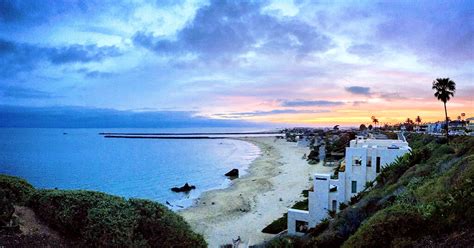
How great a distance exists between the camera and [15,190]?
32.5 ft

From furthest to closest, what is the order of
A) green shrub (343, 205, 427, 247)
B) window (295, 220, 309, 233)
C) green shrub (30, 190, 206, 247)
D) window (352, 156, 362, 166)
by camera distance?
window (352, 156, 362, 166)
window (295, 220, 309, 233)
green shrub (343, 205, 427, 247)
green shrub (30, 190, 206, 247)

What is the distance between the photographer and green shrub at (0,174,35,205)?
31.7 ft

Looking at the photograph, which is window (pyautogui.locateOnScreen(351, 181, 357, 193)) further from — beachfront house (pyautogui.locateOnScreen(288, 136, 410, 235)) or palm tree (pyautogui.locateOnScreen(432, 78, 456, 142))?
palm tree (pyautogui.locateOnScreen(432, 78, 456, 142))

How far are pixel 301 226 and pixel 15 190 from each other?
50.8ft

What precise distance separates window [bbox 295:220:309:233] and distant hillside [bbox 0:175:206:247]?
37.6ft

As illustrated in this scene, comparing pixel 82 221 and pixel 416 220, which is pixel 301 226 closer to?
pixel 416 220

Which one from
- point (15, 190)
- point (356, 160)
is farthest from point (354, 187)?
point (15, 190)

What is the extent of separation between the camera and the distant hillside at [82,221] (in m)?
8.61

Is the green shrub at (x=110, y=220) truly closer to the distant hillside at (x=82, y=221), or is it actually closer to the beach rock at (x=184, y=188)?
the distant hillside at (x=82, y=221)

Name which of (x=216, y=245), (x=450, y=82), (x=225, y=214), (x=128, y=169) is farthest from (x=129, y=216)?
(x=128, y=169)

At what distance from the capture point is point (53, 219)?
930 cm

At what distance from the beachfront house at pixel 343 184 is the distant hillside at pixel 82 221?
11.6 meters

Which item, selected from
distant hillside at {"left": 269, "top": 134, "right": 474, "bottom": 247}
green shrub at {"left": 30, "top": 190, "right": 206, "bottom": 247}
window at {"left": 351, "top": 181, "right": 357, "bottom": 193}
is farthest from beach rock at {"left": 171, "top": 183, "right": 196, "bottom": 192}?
green shrub at {"left": 30, "top": 190, "right": 206, "bottom": 247}

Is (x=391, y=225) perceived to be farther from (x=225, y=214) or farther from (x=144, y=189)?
(x=144, y=189)
